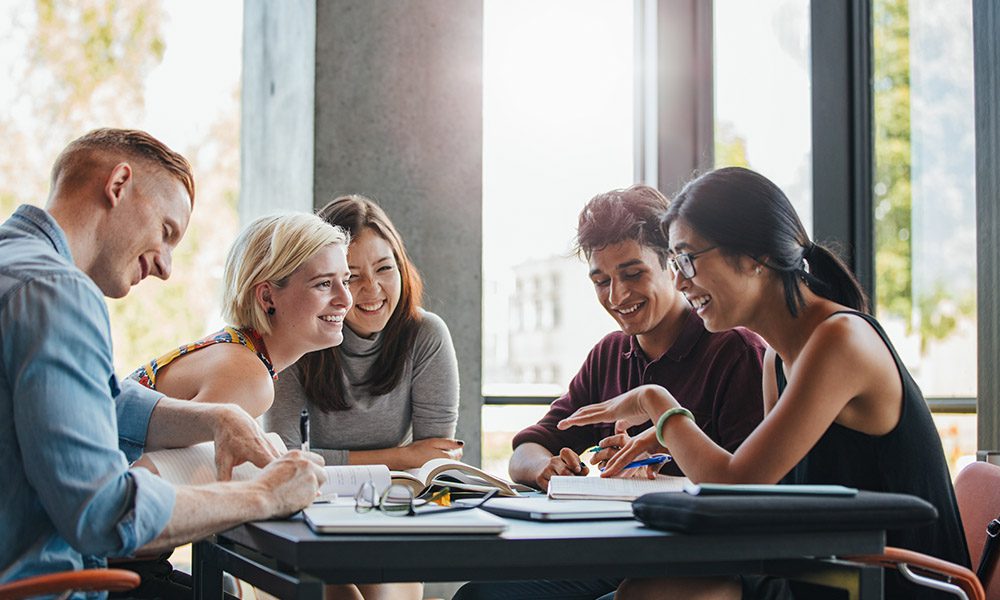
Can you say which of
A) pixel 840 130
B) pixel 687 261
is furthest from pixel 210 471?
pixel 840 130

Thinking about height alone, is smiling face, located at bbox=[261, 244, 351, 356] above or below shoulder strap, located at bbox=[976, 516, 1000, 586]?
above

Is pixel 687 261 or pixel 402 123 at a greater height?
pixel 402 123

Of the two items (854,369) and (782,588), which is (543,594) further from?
(854,369)

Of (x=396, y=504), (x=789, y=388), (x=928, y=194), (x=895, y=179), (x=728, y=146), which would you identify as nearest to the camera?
(x=396, y=504)

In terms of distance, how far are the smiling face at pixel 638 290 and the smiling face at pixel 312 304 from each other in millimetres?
700

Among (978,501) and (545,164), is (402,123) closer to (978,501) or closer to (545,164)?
(545,164)

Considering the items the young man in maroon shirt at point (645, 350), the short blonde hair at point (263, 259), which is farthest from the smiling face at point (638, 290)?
the short blonde hair at point (263, 259)

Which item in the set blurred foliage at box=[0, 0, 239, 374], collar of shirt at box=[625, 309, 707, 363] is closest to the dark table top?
collar of shirt at box=[625, 309, 707, 363]

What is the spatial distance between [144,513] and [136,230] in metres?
0.62

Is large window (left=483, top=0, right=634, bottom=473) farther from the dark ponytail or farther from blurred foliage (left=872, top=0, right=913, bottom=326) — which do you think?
the dark ponytail

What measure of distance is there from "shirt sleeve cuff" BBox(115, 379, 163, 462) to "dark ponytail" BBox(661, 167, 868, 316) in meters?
1.18

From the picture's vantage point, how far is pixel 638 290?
267 centimetres

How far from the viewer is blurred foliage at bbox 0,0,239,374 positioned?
5.81 metres

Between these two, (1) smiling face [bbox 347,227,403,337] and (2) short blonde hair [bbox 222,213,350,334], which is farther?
(1) smiling face [bbox 347,227,403,337]
